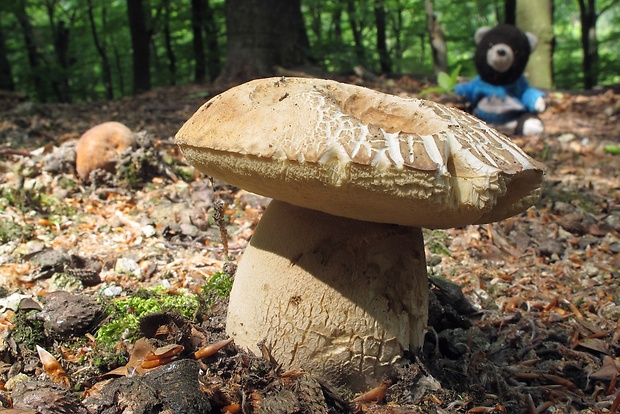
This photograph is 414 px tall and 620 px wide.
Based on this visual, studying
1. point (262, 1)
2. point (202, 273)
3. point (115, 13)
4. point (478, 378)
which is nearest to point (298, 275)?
point (478, 378)

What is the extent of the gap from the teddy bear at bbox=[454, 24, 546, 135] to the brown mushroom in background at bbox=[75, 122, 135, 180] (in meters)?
4.74

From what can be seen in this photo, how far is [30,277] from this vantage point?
2.87 meters

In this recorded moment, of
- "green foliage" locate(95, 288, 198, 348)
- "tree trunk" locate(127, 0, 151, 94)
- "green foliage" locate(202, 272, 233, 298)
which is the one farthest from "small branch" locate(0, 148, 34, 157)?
"tree trunk" locate(127, 0, 151, 94)

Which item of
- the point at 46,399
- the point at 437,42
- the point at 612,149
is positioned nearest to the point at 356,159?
the point at 46,399

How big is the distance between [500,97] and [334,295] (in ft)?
19.6

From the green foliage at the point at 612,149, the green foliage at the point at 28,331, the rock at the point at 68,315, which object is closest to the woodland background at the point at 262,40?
the green foliage at the point at 612,149

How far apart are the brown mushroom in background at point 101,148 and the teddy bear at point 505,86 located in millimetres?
4738

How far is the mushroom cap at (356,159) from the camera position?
1.46m

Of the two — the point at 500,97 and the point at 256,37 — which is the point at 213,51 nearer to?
the point at 256,37

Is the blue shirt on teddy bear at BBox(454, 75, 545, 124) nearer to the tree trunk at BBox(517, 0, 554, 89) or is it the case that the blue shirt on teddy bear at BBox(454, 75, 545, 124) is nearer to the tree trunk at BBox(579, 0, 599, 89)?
the tree trunk at BBox(517, 0, 554, 89)

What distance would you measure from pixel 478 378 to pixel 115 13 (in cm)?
1857

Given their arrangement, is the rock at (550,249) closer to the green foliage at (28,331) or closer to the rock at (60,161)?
the green foliage at (28,331)

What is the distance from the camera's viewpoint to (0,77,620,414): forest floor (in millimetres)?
1911

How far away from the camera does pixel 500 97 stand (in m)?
7.07
